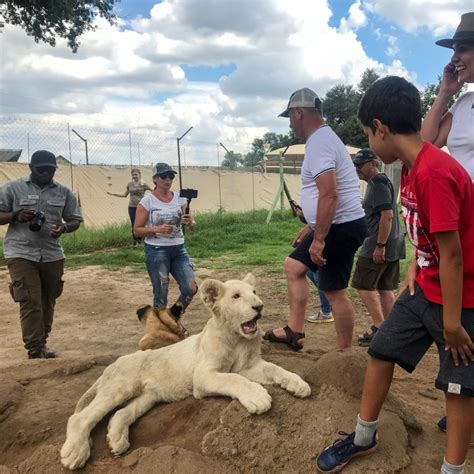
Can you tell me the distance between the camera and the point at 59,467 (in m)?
3.01

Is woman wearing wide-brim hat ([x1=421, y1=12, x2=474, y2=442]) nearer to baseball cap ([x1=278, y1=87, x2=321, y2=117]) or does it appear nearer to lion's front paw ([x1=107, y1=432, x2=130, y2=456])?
baseball cap ([x1=278, y1=87, x2=321, y2=117])

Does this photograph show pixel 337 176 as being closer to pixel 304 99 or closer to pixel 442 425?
pixel 304 99

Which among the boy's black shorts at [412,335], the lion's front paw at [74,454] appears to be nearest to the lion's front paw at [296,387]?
the boy's black shorts at [412,335]

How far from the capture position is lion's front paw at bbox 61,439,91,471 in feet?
9.77

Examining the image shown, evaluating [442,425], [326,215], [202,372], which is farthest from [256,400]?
[326,215]

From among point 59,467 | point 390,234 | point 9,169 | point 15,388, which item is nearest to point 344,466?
point 59,467

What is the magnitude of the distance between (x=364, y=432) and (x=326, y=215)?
2.04 meters

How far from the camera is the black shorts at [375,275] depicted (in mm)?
5879

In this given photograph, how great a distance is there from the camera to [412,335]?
2.63m

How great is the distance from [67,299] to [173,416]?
5.84 m

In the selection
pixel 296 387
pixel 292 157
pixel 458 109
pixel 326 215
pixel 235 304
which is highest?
pixel 292 157

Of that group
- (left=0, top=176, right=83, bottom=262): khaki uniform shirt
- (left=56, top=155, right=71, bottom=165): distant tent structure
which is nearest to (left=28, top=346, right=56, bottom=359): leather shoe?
(left=0, top=176, right=83, bottom=262): khaki uniform shirt

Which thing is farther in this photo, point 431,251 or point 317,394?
point 317,394

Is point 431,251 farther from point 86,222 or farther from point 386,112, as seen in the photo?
point 86,222
